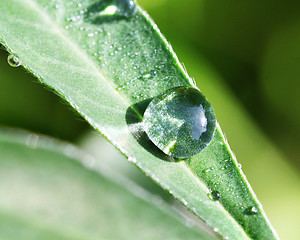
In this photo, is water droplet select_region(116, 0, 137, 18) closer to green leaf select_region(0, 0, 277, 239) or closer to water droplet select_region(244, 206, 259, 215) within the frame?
green leaf select_region(0, 0, 277, 239)

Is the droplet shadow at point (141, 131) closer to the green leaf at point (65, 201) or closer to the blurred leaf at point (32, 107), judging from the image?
the green leaf at point (65, 201)

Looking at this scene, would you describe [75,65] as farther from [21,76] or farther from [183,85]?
[21,76]

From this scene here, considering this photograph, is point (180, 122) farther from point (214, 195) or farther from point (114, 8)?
point (114, 8)

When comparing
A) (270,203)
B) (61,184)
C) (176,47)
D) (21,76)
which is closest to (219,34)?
(176,47)

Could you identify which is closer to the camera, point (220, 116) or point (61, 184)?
point (61, 184)

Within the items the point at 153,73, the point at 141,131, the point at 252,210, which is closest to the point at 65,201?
the point at 141,131
